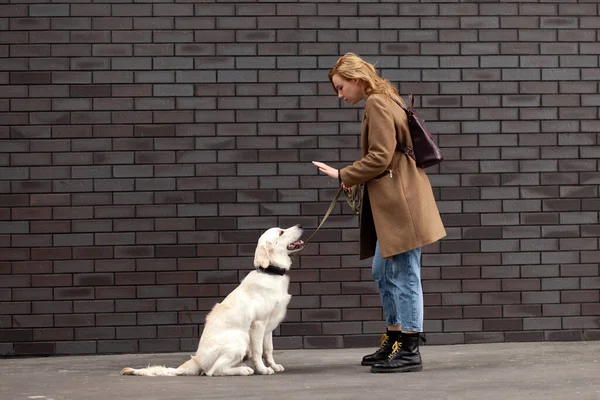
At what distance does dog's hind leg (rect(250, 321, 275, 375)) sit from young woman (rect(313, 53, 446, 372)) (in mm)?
725

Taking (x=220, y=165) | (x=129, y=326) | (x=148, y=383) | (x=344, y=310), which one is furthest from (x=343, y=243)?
(x=148, y=383)

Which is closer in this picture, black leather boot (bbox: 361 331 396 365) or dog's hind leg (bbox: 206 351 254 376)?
dog's hind leg (bbox: 206 351 254 376)

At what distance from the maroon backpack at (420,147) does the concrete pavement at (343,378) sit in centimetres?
137

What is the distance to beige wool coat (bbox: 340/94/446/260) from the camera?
6559 millimetres

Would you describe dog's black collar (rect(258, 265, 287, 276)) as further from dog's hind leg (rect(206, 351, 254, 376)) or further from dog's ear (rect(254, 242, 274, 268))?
dog's hind leg (rect(206, 351, 254, 376))

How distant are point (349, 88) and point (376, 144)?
1.51ft

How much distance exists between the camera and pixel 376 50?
8.14 metres

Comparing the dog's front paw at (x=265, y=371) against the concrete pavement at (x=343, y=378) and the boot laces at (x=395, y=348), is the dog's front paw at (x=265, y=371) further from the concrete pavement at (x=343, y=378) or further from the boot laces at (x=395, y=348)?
the boot laces at (x=395, y=348)

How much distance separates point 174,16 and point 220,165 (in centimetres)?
120

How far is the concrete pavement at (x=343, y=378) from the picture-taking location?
5941 millimetres

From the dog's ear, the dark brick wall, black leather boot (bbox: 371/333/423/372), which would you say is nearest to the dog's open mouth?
the dog's ear

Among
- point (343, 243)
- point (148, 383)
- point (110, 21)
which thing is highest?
point (110, 21)

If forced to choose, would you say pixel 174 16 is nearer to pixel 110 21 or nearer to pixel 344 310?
pixel 110 21

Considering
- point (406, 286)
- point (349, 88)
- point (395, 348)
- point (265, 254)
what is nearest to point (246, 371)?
point (265, 254)
